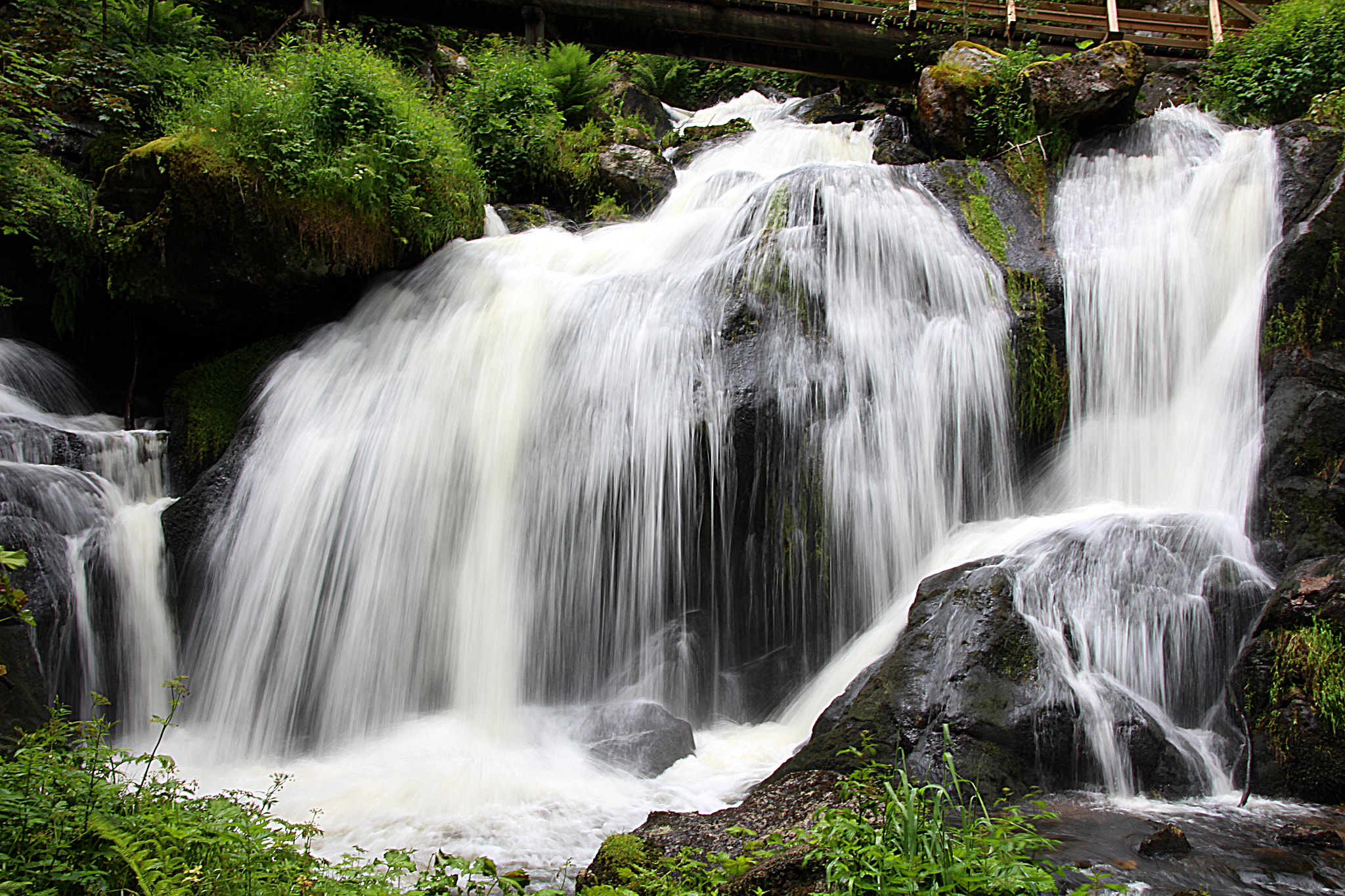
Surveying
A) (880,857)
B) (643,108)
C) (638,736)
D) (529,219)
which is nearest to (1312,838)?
(880,857)

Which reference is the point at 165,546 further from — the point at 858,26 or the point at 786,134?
the point at 858,26

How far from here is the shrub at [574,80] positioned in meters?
11.4

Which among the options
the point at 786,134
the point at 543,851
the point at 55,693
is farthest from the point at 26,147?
the point at 786,134

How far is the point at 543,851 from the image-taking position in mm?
3662

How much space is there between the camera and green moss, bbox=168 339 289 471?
7082 millimetres

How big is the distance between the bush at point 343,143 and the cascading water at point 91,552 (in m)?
2.74

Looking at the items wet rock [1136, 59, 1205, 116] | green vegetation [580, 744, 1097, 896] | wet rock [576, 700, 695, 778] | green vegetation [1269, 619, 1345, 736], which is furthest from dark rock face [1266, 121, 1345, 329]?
wet rock [576, 700, 695, 778]

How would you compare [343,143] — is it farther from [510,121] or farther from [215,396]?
[510,121]

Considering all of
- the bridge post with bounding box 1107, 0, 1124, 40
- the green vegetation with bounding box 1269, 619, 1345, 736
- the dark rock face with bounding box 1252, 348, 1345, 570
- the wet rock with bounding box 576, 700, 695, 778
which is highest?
the bridge post with bounding box 1107, 0, 1124, 40

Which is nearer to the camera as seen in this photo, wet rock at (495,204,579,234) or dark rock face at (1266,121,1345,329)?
dark rock face at (1266,121,1345,329)

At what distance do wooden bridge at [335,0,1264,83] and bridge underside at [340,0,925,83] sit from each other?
0.6 inches

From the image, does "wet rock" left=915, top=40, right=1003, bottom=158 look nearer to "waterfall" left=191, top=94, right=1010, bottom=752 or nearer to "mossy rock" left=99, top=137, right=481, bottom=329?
"waterfall" left=191, top=94, right=1010, bottom=752

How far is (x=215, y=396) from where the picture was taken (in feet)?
24.2

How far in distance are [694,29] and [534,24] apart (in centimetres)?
273
